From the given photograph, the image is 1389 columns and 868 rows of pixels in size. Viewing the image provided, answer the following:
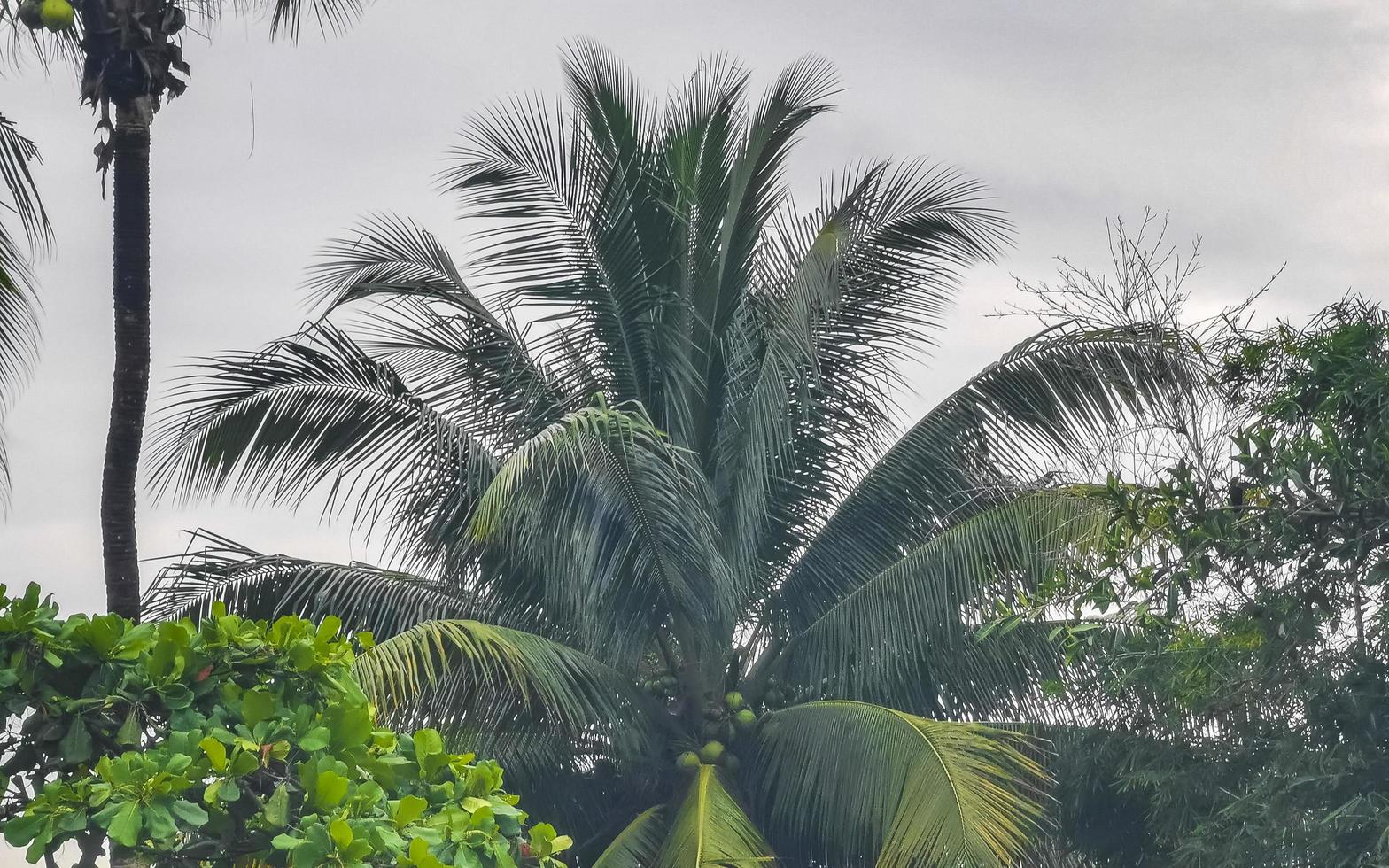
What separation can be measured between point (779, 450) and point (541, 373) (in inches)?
→ 74.6

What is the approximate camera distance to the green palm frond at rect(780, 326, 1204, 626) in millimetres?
10492

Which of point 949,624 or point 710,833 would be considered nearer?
point 710,833

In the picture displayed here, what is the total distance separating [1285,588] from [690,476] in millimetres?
4140

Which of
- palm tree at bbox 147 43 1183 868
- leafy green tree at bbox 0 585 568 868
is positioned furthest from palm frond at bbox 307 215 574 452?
leafy green tree at bbox 0 585 568 868

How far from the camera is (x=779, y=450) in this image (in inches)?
411

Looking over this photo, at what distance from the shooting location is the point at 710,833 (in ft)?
28.2

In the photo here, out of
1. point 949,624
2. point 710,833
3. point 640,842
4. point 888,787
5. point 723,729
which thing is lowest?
point 640,842

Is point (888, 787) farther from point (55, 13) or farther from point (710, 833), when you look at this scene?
point (55, 13)

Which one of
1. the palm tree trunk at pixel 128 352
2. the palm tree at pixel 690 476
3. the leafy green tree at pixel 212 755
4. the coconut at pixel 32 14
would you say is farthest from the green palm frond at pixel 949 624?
the coconut at pixel 32 14

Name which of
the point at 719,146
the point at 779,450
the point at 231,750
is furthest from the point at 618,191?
the point at 231,750

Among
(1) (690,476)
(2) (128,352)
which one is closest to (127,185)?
(2) (128,352)

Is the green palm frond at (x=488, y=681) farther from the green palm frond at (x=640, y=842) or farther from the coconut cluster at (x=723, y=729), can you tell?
the green palm frond at (x=640, y=842)

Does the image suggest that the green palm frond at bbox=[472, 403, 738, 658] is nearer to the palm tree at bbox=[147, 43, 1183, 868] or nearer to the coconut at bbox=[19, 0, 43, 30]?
the palm tree at bbox=[147, 43, 1183, 868]

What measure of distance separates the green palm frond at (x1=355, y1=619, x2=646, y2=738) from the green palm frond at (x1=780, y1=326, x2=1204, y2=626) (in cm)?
187
